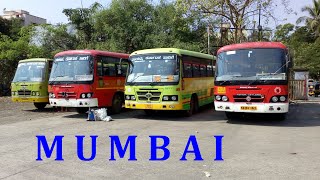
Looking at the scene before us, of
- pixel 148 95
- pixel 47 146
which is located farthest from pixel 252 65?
pixel 47 146

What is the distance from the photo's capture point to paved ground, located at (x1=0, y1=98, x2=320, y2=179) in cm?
612

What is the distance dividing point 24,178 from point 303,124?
9.24 meters

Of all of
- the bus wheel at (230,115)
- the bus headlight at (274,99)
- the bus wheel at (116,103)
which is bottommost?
the bus wheel at (230,115)

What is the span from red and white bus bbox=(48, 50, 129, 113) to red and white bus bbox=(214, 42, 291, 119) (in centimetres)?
416

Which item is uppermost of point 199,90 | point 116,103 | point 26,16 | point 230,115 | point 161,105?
point 26,16

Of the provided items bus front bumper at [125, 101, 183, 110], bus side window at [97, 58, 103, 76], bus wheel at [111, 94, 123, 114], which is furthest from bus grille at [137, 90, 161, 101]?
bus wheel at [111, 94, 123, 114]

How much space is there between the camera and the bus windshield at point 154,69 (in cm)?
1297

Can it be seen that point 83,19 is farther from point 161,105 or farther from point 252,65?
point 252,65

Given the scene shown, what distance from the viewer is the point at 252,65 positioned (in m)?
11.6

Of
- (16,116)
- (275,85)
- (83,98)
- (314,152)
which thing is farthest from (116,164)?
(16,116)

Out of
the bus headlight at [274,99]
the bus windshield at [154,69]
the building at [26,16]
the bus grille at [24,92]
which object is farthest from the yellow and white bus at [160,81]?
the building at [26,16]

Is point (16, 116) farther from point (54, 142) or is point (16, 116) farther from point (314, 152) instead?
point (314, 152)

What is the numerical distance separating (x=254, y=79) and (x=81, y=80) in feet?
21.2

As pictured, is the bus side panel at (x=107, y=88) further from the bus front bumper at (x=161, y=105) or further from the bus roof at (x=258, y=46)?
the bus roof at (x=258, y=46)
